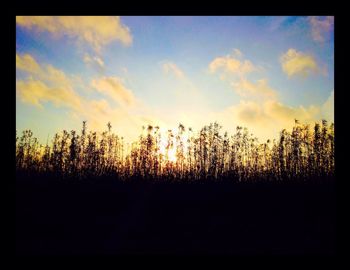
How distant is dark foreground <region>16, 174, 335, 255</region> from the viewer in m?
2.95

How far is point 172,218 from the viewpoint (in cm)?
343

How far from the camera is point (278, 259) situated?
187 cm

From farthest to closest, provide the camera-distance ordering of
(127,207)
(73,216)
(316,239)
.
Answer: (127,207) → (73,216) → (316,239)

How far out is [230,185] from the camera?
461cm

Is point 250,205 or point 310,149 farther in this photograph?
point 310,149

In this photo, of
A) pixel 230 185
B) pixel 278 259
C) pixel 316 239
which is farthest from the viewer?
pixel 230 185

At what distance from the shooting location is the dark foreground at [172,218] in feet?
9.69

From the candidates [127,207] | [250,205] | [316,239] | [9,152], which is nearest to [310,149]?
[250,205]

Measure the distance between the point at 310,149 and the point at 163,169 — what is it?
107 inches
